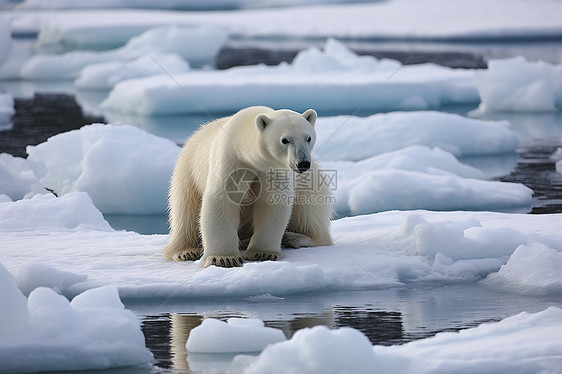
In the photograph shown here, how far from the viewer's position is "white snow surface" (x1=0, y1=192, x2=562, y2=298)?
464cm

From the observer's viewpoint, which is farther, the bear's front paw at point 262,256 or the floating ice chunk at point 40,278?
the bear's front paw at point 262,256

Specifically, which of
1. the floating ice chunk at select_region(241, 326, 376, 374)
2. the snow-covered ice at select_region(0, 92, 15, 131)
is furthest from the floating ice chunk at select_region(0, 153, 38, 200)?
the floating ice chunk at select_region(241, 326, 376, 374)

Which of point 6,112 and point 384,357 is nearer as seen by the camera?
point 384,357

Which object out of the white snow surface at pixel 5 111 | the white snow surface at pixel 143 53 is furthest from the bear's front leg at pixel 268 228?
the white snow surface at pixel 143 53

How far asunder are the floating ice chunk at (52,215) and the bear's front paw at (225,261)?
161 cm

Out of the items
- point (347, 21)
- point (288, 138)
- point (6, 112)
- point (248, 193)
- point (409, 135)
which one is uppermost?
point (347, 21)

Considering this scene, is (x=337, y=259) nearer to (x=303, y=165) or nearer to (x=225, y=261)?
(x=225, y=261)

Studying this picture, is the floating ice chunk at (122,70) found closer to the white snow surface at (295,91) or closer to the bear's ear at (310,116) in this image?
the white snow surface at (295,91)

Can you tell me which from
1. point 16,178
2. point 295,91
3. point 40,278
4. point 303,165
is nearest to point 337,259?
point 303,165

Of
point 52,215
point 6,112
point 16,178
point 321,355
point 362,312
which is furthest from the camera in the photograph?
point 6,112

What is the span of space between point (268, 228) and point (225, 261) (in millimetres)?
297

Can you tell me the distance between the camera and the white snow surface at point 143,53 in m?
19.6

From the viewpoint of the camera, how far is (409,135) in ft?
35.6

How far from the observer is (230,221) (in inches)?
193
